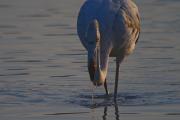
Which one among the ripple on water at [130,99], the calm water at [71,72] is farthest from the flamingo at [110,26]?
the calm water at [71,72]

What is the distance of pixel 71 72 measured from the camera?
13.7m

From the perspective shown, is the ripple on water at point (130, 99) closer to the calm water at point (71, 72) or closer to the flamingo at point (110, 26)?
the calm water at point (71, 72)

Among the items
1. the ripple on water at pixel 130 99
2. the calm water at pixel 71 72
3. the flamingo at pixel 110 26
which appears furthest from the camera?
the flamingo at pixel 110 26

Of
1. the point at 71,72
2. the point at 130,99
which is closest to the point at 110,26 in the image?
the point at 130,99

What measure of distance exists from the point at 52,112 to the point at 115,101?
1350 millimetres

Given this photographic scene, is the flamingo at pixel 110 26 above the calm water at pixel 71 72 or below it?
above

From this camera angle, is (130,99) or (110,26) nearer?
(130,99)

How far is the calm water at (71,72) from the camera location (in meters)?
11.2

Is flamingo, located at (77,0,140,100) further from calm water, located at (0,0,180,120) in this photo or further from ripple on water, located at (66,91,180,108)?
calm water, located at (0,0,180,120)

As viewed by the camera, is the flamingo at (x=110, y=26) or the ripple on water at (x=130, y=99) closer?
→ the ripple on water at (x=130, y=99)

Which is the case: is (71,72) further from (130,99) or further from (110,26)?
(130,99)

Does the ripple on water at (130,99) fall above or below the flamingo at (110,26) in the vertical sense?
below

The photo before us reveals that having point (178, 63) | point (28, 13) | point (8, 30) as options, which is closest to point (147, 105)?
point (178, 63)

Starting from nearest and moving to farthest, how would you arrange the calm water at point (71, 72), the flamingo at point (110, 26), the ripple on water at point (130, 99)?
the calm water at point (71, 72)
the ripple on water at point (130, 99)
the flamingo at point (110, 26)
